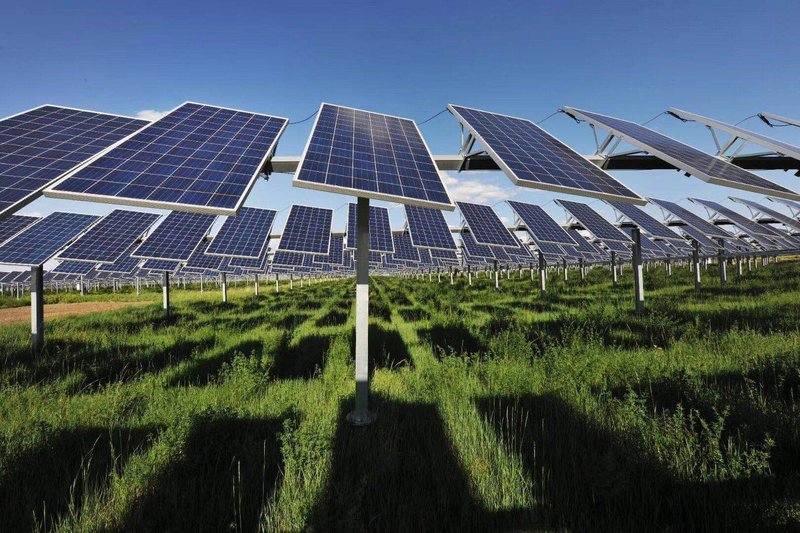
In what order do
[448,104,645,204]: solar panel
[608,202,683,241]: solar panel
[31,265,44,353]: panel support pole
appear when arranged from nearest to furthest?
[448,104,645,204]: solar panel
[31,265,44,353]: panel support pole
[608,202,683,241]: solar panel

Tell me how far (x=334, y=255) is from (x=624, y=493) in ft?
Answer: 106

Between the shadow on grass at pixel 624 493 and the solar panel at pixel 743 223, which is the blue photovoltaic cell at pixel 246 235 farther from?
the solar panel at pixel 743 223

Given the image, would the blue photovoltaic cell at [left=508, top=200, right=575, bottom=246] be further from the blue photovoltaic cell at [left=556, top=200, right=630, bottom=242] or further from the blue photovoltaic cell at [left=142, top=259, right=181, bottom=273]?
the blue photovoltaic cell at [left=142, top=259, right=181, bottom=273]

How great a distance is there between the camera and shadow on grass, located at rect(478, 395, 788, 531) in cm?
293

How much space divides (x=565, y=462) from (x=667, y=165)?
26.0ft

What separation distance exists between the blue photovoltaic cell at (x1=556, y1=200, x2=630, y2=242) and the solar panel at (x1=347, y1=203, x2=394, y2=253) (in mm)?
10649

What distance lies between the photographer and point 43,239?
39.4ft

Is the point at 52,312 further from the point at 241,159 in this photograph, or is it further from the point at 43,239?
the point at 241,159

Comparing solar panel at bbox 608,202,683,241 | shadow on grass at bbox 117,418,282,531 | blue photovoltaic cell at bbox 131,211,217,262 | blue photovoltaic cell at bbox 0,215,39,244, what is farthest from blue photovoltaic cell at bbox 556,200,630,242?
blue photovoltaic cell at bbox 0,215,39,244

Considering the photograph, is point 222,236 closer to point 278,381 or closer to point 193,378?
point 193,378

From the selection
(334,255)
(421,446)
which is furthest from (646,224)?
(334,255)

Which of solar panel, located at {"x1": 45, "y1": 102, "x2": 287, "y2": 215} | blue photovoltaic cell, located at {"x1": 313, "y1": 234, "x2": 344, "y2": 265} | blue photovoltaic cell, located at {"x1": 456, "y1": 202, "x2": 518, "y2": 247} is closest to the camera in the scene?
solar panel, located at {"x1": 45, "y1": 102, "x2": 287, "y2": 215}

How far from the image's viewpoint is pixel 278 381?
21.7ft

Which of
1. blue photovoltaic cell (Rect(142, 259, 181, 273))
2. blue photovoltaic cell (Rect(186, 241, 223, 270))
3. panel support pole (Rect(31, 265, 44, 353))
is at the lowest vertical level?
panel support pole (Rect(31, 265, 44, 353))
